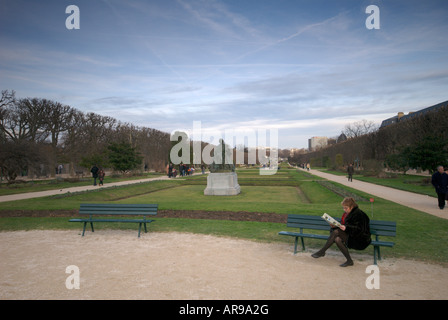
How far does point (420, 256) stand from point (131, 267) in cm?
615

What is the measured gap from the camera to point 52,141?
134 ft

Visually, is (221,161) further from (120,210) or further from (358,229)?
(358,229)

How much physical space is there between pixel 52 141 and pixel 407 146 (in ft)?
135

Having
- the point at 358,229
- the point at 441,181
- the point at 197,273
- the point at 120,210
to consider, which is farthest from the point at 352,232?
the point at 441,181

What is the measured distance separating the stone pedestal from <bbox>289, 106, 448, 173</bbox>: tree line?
15.7m

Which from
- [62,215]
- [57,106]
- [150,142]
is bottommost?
[62,215]

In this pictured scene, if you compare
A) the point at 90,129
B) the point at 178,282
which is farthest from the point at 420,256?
the point at 90,129

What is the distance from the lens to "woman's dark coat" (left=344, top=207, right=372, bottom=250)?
6.15m

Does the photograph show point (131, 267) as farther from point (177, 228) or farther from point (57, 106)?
point (57, 106)

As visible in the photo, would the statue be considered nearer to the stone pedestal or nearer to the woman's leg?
the stone pedestal

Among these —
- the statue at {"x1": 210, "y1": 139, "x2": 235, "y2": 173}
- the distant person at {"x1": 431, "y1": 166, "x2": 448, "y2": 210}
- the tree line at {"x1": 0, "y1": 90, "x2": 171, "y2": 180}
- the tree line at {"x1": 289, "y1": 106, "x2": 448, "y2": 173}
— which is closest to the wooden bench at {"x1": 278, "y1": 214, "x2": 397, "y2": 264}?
the distant person at {"x1": 431, "y1": 166, "x2": 448, "y2": 210}

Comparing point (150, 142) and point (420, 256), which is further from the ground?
point (150, 142)
